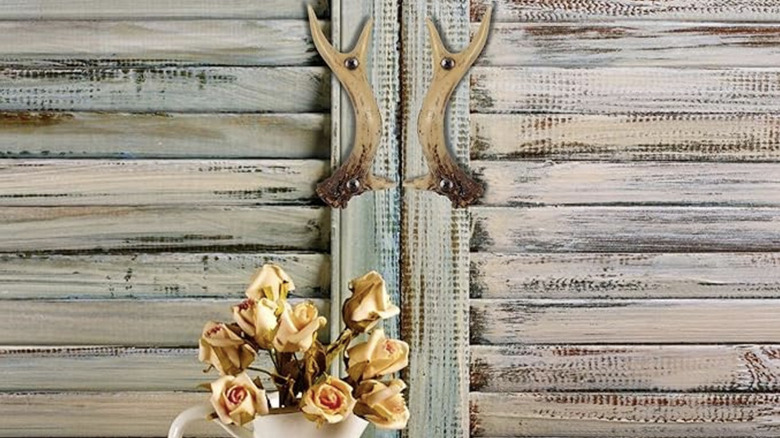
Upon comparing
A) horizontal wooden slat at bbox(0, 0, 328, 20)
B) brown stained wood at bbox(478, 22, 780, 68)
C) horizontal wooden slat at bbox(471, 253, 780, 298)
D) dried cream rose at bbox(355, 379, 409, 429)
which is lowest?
dried cream rose at bbox(355, 379, 409, 429)

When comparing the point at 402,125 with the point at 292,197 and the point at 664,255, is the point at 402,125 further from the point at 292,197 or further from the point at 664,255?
the point at 664,255

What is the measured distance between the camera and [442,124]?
1.52 meters

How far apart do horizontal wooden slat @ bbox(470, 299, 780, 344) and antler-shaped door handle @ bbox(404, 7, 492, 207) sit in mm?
167

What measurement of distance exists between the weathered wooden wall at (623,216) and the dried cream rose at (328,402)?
1.92 feet

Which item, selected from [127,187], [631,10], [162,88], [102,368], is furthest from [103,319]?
[631,10]

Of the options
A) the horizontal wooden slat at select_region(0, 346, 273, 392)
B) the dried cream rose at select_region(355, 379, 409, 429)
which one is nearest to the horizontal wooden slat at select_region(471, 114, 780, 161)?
the horizontal wooden slat at select_region(0, 346, 273, 392)

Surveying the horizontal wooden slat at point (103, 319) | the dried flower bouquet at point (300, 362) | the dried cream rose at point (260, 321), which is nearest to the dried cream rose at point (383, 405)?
the dried flower bouquet at point (300, 362)

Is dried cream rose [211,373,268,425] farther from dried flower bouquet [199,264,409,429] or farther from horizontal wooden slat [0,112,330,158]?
horizontal wooden slat [0,112,330,158]

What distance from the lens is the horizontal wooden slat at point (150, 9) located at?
4.96 ft

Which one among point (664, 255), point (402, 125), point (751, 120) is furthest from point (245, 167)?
point (751, 120)

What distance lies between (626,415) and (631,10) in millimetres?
582

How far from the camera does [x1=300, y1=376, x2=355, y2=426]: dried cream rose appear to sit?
0.95 metres

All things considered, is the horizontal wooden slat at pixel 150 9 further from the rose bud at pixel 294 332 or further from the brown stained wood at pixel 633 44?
the rose bud at pixel 294 332

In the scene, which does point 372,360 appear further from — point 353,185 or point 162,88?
point 162,88
